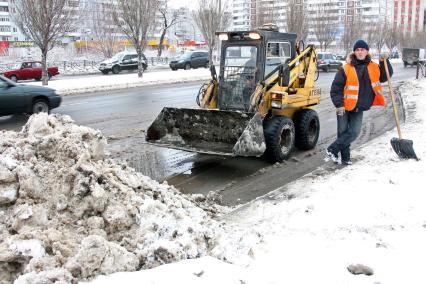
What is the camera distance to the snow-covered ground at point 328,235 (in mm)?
3633

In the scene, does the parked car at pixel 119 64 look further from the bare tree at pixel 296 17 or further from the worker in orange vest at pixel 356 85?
the worker in orange vest at pixel 356 85

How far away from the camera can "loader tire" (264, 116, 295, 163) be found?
756 cm

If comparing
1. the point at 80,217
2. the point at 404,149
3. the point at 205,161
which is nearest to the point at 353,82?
the point at 404,149

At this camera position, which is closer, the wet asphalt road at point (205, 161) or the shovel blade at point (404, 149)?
the wet asphalt road at point (205, 161)

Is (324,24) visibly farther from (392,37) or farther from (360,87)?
(360,87)

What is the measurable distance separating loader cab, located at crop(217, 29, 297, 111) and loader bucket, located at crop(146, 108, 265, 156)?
2.75 ft

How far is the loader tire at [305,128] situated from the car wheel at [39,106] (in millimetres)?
7659

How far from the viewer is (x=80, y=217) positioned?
418 cm

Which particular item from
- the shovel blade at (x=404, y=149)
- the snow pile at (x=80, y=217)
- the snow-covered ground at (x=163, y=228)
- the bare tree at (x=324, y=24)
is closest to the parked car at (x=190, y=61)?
the bare tree at (x=324, y=24)

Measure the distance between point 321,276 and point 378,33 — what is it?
7304 centimetres

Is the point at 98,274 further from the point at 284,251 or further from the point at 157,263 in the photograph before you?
the point at 284,251

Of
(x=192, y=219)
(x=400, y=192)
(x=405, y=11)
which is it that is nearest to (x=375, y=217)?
(x=400, y=192)

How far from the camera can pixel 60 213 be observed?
13.8 ft

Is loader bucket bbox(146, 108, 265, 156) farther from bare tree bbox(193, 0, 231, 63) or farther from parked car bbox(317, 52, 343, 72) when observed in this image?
parked car bbox(317, 52, 343, 72)
